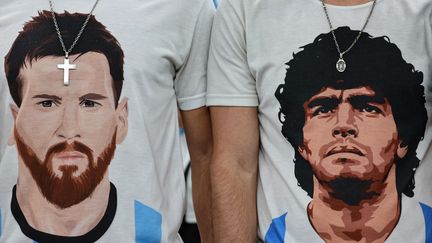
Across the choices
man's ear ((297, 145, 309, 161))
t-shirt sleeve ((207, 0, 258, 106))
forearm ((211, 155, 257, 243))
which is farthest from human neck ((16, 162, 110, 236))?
man's ear ((297, 145, 309, 161))

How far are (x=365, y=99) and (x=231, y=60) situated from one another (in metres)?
0.47

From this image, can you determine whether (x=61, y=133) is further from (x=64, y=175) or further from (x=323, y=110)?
(x=323, y=110)

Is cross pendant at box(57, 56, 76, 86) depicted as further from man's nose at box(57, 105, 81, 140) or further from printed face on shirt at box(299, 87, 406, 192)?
printed face on shirt at box(299, 87, 406, 192)

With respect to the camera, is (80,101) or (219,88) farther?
(219,88)

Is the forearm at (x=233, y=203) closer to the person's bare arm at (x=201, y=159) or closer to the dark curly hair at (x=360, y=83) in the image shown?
the person's bare arm at (x=201, y=159)

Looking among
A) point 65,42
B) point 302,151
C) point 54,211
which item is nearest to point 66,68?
point 65,42

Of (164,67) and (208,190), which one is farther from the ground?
(164,67)

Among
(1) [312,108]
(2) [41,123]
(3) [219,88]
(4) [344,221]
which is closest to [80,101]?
(2) [41,123]

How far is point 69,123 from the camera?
2.54 meters

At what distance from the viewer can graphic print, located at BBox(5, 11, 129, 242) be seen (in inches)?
99.6

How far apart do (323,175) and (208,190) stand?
1.52 feet

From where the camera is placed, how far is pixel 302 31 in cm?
266

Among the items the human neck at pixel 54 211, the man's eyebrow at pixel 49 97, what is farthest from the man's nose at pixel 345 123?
the man's eyebrow at pixel 49 97

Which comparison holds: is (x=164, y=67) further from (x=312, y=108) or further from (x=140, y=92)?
(x=312, y=108)
